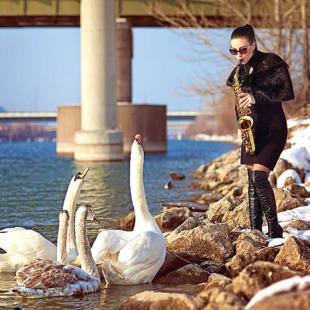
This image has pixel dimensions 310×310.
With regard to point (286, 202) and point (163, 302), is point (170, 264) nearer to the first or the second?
point (163, 302)

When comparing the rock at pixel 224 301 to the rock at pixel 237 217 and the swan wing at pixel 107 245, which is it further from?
the rock at pixel 237 217

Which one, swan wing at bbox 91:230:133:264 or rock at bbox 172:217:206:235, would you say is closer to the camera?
swan wing at bbox 91:230:133:264

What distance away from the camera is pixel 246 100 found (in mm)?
7766

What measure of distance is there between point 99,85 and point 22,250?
29.3 meters

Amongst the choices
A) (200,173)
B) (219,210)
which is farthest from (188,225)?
(200,173)

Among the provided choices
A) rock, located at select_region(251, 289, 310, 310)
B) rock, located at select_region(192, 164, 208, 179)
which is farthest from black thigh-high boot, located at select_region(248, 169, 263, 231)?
rock, located at select_region(192, 164, 208, 179)

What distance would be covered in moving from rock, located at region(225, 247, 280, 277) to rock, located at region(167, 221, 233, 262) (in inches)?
25.0

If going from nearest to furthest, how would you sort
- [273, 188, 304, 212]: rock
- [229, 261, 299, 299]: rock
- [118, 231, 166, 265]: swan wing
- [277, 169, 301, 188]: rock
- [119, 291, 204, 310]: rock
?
[229, 261, 299, 299]: rock < [119, 291, 204, 310]: rock < [118, 231, 166, 265]: swan wing < [273, 188, 304, 212]: rock < [277, 169, 301, 188]: rock

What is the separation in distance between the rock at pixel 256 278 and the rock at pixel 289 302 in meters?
0.85

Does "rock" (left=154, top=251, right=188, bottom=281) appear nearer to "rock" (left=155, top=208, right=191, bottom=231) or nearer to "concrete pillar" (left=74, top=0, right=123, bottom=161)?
"rock" (left=155, top=208, right=191, bottom=231)

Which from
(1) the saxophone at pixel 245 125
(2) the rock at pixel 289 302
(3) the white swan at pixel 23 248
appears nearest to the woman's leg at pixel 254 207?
(1) the saxophone at pixel 245 125

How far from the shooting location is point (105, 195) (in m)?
18.0

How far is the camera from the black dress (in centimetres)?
777

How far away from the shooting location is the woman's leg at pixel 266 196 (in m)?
7.91
